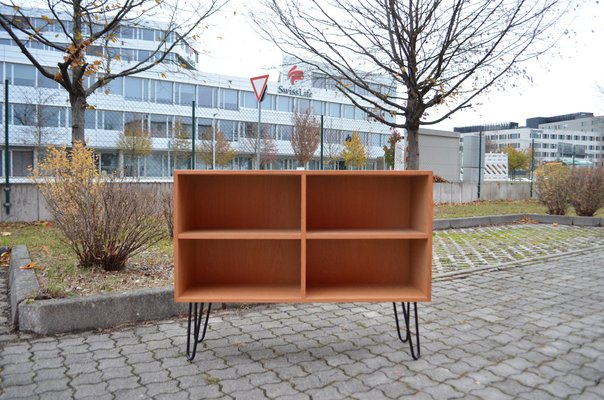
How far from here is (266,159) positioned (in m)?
39.0

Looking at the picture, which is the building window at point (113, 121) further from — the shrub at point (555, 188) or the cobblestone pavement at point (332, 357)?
the cobblestone pavement at point (332, 357)

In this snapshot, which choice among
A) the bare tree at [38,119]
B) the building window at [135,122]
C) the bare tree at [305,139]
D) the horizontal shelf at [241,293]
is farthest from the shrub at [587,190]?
the building window at [135,122]

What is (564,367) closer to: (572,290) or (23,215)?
(572,290)

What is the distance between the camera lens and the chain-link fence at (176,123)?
31234mm

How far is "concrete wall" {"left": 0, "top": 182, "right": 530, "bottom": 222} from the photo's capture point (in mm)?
9789

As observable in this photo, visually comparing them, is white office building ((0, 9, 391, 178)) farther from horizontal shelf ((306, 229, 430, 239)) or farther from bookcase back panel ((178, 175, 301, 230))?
horizontal shelf ((306, 229, 430, 239))

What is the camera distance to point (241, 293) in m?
3.60

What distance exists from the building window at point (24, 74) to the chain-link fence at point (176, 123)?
0.07 meters

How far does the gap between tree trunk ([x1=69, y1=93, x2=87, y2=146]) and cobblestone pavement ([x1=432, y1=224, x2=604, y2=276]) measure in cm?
627

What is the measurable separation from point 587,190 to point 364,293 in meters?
12.1

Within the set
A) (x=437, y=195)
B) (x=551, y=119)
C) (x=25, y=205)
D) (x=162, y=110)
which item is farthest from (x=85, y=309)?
(x=551, y=119)

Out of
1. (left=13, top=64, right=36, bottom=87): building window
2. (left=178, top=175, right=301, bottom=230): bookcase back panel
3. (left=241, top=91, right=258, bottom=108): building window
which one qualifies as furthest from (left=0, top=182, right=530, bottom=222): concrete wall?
(left=13, top=64, right=36, bottom=87): building window

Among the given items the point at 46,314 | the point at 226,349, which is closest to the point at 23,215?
the point at 46,314

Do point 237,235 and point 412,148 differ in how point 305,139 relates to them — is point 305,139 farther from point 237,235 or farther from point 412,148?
point 237,235
